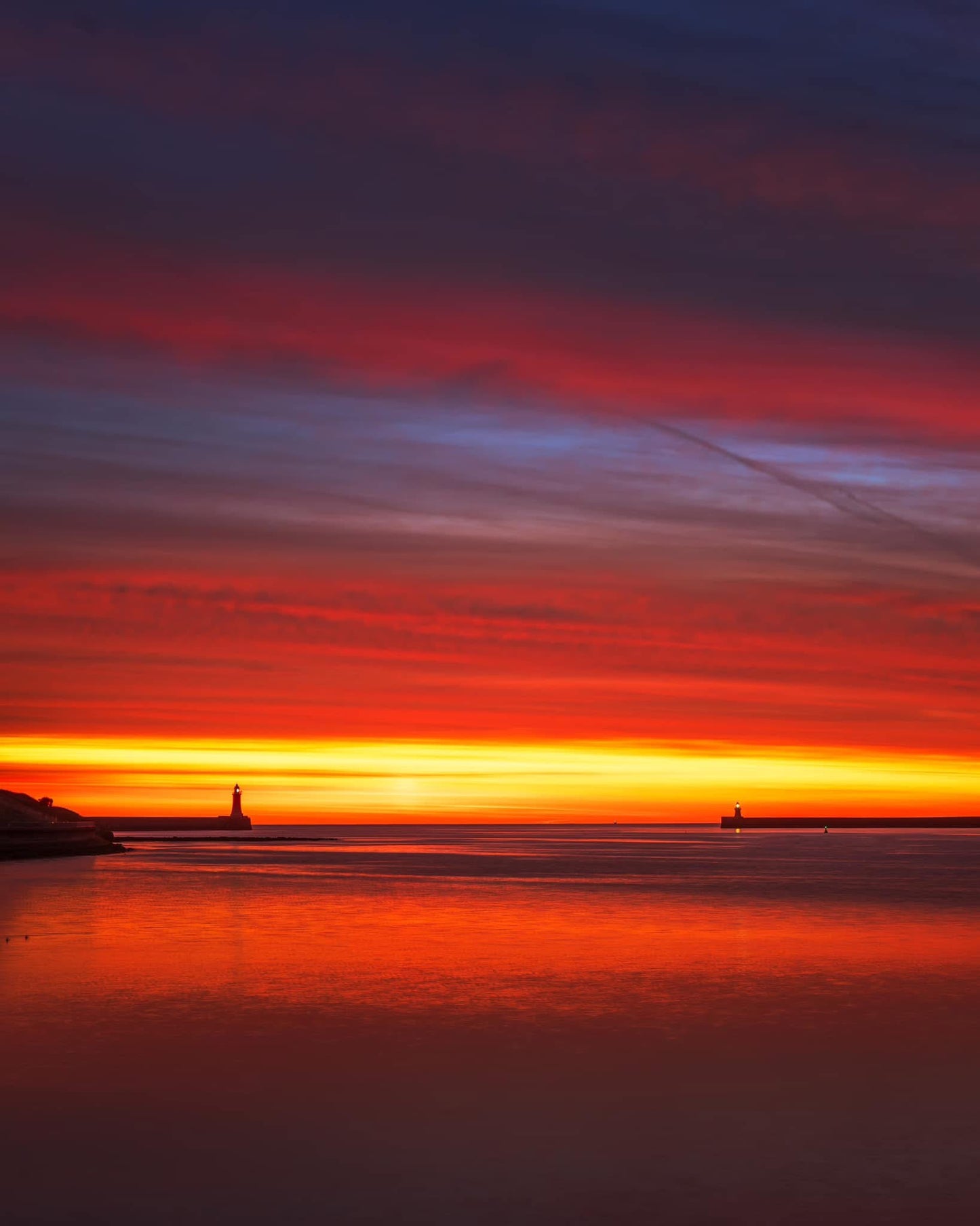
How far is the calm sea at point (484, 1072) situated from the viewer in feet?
37.9

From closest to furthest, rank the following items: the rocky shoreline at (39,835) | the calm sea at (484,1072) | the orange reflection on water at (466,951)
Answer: the calm sea at (484,1072) → the orange reflection on water at (466,951) → the rocky shoreline at (39,835)

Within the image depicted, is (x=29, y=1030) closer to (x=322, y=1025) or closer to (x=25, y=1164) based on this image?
(x=322, y=1025)

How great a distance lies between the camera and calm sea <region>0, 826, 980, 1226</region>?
11.6m

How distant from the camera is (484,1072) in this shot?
1703 centimetres

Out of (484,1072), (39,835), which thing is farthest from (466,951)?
(39,835)

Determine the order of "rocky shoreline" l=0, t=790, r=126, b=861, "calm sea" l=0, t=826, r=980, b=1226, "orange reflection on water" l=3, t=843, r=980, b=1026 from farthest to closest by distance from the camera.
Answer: "rocky shoreline" l=0, t=790, r=126, b=861
"orange reflection on water" l=3, t=843, r=980, b=1026
"calm sea" l=0, t=826, r=980, b=1226

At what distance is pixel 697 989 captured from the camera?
83.0 feet

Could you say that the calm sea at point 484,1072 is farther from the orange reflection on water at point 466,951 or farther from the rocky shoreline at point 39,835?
the rocky shoreline at point 39,835

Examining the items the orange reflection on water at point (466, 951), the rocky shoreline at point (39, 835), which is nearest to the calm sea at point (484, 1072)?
the orange reflection on water at point (466, 951)

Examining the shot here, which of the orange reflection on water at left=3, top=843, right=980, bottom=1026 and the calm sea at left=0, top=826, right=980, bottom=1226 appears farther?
the orange reflection on water at left=3, top=843, right=980, bottom=1026

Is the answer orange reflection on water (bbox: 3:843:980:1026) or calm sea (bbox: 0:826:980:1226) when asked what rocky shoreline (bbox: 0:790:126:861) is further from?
calm sea (bbox: 0:826:980:1226)

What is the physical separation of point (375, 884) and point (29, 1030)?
45931 millimetres

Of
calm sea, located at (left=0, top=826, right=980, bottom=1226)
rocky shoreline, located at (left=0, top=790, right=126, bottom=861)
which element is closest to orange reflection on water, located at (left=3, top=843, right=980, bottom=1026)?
calm sea, located at (left=0, top=826, right=980, bottom=1226)

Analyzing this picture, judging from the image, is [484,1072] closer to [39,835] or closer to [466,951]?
[466,951]
